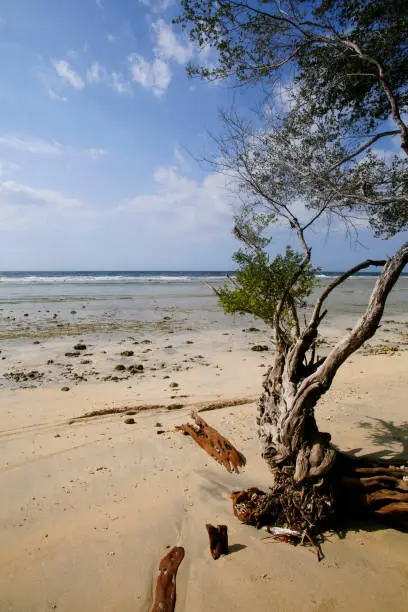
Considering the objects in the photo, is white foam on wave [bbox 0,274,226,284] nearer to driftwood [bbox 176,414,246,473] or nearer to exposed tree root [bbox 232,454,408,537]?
driftwood [bbox 176,414,246,473]

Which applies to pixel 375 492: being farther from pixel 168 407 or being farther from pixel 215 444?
pixel 168 407

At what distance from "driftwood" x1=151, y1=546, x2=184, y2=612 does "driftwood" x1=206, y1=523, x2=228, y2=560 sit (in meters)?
0.40

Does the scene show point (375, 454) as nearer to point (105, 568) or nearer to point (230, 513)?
point (230, 513)

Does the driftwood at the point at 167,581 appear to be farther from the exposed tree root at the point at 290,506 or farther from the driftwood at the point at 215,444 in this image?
the driftwood at the point at 215,444

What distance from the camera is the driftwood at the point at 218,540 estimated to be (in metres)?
4.21

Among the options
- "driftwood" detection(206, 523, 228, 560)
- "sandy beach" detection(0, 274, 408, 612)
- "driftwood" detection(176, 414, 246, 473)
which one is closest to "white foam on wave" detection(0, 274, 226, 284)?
"sandy beach" detection(0, 274, 408, 612)

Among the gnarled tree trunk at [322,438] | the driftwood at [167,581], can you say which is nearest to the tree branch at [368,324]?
the gnarled tree trunk at [322,438]

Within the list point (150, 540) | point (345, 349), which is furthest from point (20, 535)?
point (345, 349)

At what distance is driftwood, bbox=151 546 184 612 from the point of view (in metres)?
3.65

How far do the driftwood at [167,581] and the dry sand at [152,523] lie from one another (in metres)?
0.08

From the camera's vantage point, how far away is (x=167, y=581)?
12.8 feet

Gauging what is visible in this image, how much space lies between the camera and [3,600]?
3.69 metres

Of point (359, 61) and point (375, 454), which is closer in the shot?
point (359, 61)

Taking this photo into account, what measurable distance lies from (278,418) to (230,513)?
1.61 metres
